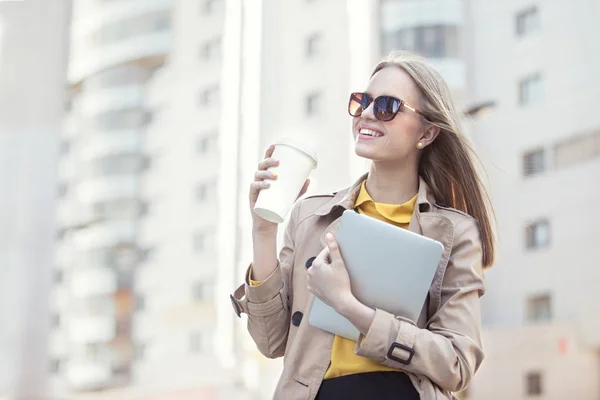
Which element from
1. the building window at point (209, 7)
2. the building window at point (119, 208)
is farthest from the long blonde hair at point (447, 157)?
the building window at point (209, 7)

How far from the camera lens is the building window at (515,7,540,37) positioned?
363 inches

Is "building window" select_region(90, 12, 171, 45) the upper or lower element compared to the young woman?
upper

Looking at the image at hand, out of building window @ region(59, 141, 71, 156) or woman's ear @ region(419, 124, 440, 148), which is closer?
woman's ear @ region(419, 124, 440, 148)

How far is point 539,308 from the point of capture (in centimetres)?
980

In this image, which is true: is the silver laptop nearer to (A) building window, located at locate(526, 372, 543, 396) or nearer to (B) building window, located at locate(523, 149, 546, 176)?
(B) building window, located at locate(523, 149, 546, 176)

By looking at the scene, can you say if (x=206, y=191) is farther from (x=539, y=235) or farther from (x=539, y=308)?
(x=539, y=308)

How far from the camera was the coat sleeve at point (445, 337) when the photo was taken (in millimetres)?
1122

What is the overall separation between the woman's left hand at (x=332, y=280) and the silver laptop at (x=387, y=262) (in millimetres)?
17

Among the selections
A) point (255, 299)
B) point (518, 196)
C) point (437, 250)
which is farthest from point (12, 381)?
point (518, 196)

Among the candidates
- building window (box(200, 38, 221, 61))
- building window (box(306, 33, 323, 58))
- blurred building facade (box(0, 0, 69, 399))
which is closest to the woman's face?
blurred building facade (box(0, 0, 69, 399))

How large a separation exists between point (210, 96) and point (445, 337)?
11.1ft

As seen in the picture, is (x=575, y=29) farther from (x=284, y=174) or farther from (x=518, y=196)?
(x=284, y=174)

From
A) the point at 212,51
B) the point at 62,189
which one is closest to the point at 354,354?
the point at 62,189

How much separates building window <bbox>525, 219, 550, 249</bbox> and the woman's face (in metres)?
8.57
